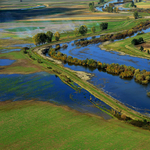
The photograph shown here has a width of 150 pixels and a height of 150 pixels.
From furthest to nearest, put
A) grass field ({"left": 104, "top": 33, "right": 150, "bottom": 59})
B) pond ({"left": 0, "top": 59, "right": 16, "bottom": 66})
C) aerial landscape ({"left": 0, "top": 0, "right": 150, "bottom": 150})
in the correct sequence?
grass field ({"left": 104, "top": 33, "right": 150, "bottom": 59}) < pond ({"left": 0, "top": 59, "right": 16, "bottom": 66}) < aerial landscape ({"left": 0, "top": 0, "right": 150, "bottom": 150})

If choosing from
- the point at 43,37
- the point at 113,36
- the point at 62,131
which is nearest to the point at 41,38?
the point at 43,37

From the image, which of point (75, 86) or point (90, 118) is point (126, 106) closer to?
point (90, 118)

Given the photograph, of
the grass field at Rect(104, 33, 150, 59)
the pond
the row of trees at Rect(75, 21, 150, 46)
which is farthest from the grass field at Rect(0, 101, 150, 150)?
the row of trees at Rect(75, 21, 150, 46)

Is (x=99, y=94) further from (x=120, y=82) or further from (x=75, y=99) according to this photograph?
(x=120, y=82)

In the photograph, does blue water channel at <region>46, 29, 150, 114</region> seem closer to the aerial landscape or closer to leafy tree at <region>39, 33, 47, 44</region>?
the aerial landscape

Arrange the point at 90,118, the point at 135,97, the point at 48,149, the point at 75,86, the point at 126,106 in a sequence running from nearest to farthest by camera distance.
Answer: the point at 48,149 → the point at 90,118 → the point at 126,106 → the point at 135,97 → the point at 75,86

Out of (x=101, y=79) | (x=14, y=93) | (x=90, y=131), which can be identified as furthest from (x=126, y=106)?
(x=14, y=93)
